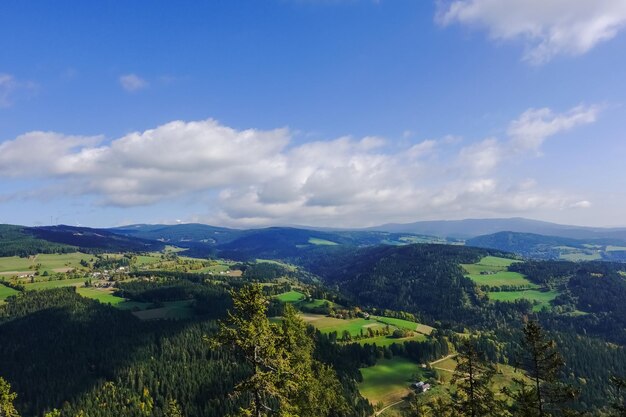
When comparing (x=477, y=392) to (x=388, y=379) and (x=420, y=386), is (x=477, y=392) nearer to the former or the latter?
(x=420, y=386)

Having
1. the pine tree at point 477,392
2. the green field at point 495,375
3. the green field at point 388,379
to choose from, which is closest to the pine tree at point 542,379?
the pine tree at point 477,392

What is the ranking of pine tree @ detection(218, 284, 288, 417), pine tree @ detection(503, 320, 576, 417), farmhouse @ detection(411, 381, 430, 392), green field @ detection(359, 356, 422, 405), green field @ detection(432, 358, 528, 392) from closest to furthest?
pine tree @ detection(218, 284, 288, 417) → pine tree @ detection(503, 320, 576, 417) → green field @ detection(359, 356, 422, 405) → farmhouse @ detection(411, 381, 430, 392) → green field @ detection(432, 358, 528, 392)

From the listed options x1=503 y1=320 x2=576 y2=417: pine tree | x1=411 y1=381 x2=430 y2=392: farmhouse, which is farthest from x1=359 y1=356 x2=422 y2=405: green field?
x1=503 y1=320 x2=576 y2=417: pine tree

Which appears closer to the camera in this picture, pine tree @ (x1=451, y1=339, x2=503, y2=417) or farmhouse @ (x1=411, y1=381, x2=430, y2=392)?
pine tree @ (x1=451, y1=339, x2=503, y2=417)

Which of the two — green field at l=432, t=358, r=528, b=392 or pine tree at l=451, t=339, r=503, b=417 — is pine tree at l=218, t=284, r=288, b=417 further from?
green field at l=432, t=358, r=528, b=392

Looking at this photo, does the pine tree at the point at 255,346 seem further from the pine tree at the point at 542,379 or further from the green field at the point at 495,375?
the green field at the point at 495,375

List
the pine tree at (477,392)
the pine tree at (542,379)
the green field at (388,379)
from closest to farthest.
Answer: the pine tree at (542,379), the pine tree at (477,392), the green field at (388,379)

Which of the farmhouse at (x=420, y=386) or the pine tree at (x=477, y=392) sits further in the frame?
the farmhouse at (x=420, y=386)

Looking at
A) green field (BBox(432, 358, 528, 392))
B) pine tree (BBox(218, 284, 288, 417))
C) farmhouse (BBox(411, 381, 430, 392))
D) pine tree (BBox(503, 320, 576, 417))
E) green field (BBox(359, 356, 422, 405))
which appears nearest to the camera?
pine tree (BBox(218, 284, 288, 417))

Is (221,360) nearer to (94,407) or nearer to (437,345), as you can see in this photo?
(94,407)

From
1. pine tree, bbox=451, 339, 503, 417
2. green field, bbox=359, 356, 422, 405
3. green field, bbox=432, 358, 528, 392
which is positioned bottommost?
green field, bbox=432, 358, 528, 392
